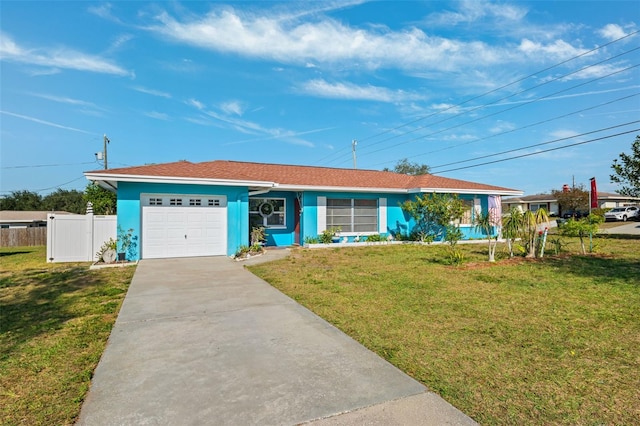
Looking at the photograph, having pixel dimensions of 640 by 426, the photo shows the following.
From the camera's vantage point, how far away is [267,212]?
51.5 feet

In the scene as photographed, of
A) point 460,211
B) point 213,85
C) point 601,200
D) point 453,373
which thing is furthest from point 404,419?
point 601,200

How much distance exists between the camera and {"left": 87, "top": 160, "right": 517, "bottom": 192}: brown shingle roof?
12.8 meters

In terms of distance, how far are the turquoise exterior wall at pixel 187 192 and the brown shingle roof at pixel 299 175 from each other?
534 millimetres

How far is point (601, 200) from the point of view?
50062 mm

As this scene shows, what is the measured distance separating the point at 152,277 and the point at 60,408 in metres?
6.16

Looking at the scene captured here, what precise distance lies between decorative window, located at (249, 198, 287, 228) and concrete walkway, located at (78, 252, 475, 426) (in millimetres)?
9668

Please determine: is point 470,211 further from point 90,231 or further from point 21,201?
point 21,201

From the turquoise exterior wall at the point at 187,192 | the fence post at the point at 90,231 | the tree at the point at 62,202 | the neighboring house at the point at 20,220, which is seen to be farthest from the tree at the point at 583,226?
the tree at the point at 62,202

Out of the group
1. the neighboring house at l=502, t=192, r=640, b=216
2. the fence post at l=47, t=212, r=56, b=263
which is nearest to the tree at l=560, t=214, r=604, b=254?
the fence post at l=47, t=212, r=56, b=263

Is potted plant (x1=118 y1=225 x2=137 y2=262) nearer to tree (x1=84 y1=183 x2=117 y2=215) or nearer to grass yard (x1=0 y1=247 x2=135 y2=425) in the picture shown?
grass yard (x1=0 y1=247 x2=135 y2=425)

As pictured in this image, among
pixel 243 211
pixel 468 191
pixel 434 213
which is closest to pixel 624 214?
pixel 468 191

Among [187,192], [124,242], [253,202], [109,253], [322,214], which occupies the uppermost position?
[187,192]

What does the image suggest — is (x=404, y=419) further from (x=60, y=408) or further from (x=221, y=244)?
(x=221, y=244)

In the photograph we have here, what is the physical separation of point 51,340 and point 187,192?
8.26 meters
